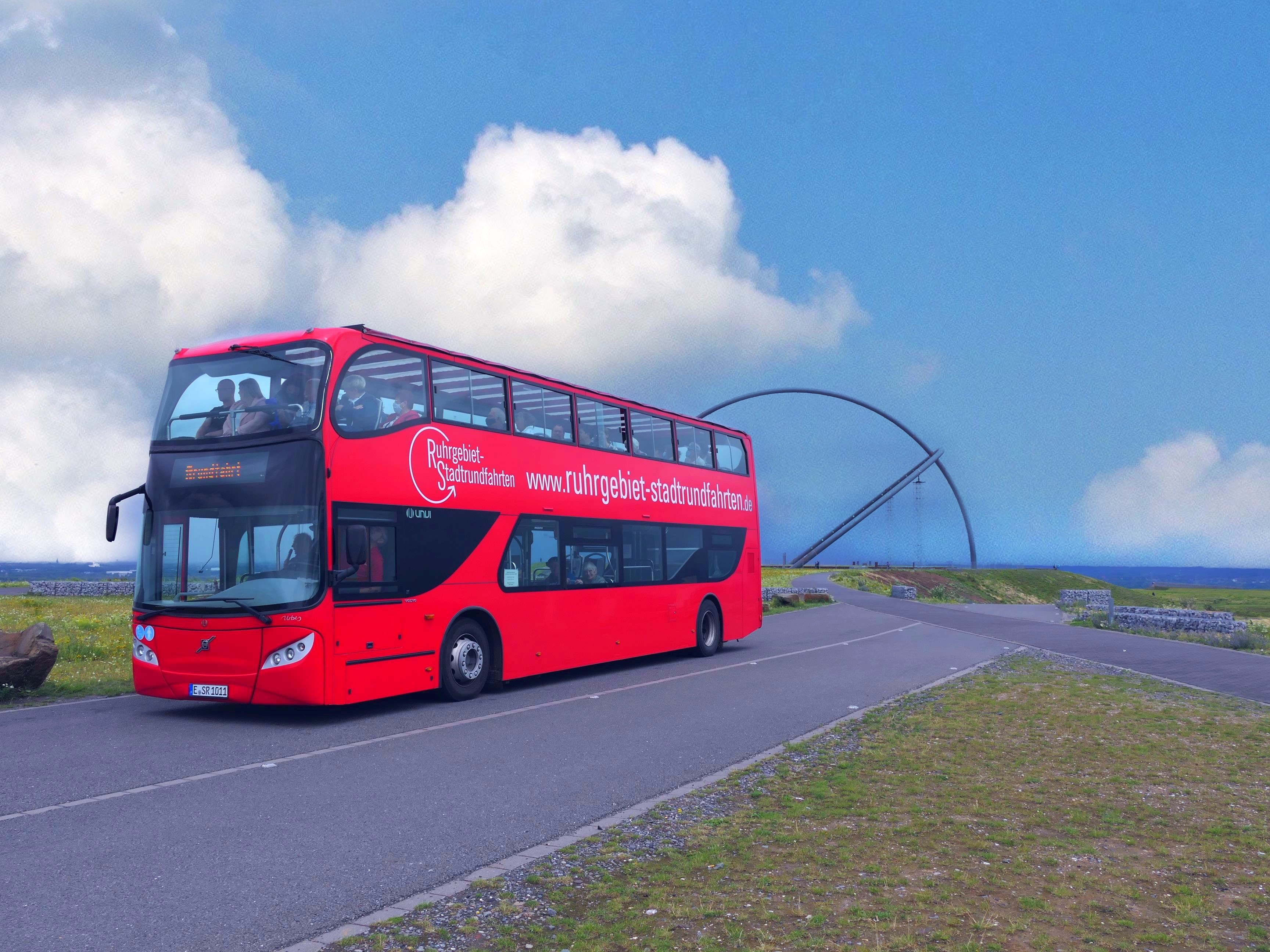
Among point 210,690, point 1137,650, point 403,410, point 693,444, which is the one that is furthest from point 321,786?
point 1137,650

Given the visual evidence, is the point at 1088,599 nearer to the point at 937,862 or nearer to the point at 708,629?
the point at 708,629

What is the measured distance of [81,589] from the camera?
46125 millimetres

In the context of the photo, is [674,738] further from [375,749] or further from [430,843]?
[430,843]

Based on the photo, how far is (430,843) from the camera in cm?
629

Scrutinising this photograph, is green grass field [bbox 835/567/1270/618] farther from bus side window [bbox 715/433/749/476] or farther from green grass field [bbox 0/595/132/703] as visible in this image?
green grass field [bbox 0/595/132/703]

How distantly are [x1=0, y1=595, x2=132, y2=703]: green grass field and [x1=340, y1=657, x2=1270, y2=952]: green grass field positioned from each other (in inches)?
362

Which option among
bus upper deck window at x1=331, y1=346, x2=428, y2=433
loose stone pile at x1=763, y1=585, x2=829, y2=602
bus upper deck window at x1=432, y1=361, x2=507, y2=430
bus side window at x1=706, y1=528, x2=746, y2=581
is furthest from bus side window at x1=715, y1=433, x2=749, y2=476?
loose stone pile at x1=763, y1=585, x2=829, y2=602

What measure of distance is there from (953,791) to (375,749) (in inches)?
194

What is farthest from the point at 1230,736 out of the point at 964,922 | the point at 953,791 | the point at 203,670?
the point at 203,670

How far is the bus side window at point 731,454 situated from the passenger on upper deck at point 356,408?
9.73 meters

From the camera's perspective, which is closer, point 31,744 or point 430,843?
point 430,843

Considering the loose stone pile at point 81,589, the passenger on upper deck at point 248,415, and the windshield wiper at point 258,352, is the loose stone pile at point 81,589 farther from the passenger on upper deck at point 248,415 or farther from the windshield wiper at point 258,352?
the passenger on upper deck at point 248,415

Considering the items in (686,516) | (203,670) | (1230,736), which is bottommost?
(1230,736)

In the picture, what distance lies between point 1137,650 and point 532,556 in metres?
12.5
